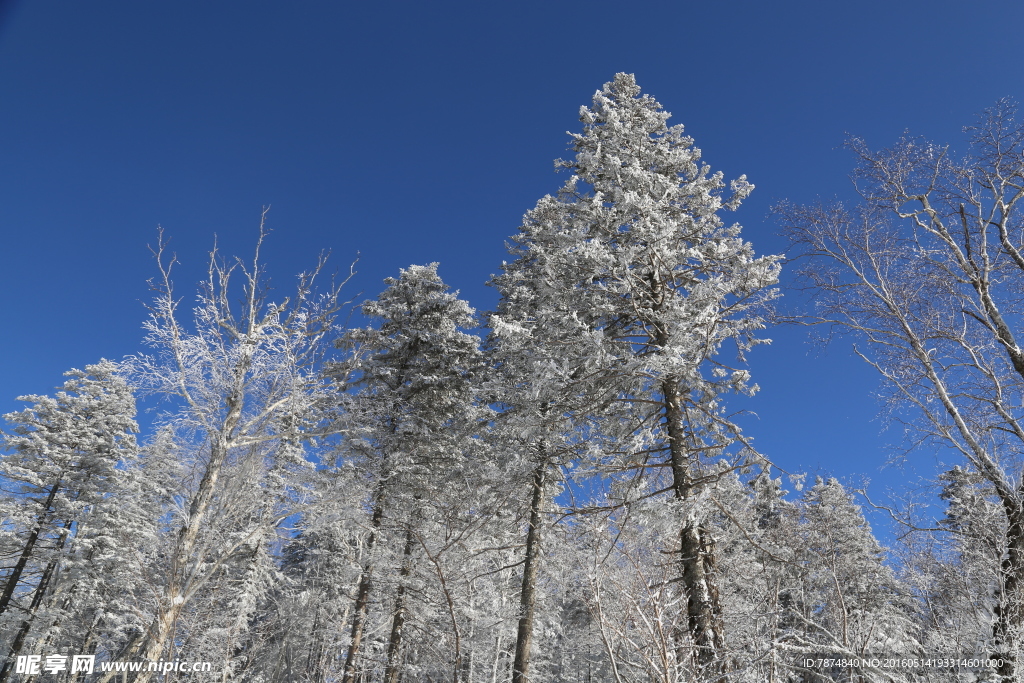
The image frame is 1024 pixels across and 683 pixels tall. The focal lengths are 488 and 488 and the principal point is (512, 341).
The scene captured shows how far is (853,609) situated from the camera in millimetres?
15836

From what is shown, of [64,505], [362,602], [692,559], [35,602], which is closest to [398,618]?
[362,602]

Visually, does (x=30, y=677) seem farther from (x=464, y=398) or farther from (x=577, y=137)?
(x=577, y=137)

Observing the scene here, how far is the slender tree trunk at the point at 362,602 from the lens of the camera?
11119 mm

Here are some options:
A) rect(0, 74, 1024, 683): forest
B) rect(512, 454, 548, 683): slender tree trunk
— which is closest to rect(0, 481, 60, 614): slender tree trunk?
rect(0, 74, 1024, 683): forest

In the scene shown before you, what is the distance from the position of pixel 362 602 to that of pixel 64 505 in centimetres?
1572

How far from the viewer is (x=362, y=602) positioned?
38.3 ft

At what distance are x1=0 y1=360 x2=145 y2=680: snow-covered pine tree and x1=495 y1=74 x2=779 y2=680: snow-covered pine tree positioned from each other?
1786 cm

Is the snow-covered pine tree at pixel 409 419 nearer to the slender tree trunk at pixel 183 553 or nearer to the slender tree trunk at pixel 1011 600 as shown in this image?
the slender tree trunk at pixel 183 553

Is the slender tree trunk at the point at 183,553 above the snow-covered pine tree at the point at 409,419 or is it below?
below

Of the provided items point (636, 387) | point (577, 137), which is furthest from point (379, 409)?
point (577, 137)

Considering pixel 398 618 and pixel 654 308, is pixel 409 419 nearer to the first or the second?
pixel 398 618

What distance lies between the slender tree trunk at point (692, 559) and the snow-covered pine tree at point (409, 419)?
5703mm

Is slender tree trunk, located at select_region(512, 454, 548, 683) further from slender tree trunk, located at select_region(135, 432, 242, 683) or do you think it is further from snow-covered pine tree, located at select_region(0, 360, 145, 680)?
snow-covered pine tree, located at select_region(0, 360, 145, 680)

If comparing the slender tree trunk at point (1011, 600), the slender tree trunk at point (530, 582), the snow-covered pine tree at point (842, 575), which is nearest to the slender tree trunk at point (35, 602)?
the slender tree trunk at point (530, 582)
